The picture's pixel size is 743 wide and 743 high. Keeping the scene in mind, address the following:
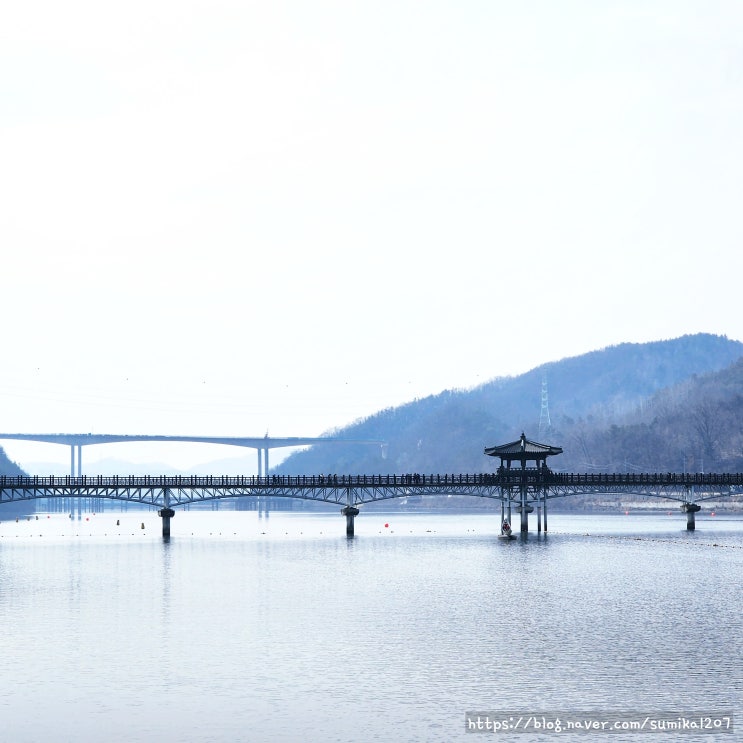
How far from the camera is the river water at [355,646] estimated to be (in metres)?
40.4

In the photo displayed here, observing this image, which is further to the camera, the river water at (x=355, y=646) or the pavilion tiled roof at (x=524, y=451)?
the pavilion tiled roof at (x=524, y=451)

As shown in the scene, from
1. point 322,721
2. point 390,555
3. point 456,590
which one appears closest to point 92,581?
point 456,590

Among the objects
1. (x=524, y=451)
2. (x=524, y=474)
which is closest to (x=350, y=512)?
(x=524, y=474)

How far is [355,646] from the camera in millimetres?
55344

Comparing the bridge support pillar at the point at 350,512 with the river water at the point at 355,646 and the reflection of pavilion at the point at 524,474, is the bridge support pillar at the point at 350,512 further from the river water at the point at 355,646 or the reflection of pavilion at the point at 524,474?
the river water at the point at 355,646

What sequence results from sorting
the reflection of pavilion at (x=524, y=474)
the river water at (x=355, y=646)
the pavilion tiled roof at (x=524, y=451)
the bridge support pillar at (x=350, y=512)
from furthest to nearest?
1. the bridge support pillar at (x=350, y=512)
2. the reflection of pavilion at (x=524, y=474)
3. the pavilion tiled roof at (x=524, y=451)
4. the river water at (x=355, y=646)

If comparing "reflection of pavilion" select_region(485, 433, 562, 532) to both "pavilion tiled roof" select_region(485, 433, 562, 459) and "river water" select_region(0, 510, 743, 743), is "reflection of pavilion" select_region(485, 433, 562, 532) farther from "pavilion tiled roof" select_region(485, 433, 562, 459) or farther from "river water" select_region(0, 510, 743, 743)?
"river water" select_region(0, 510, 743, 743)

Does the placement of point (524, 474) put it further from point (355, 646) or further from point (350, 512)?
point (355, 646)

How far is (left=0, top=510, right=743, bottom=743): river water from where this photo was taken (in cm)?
4038

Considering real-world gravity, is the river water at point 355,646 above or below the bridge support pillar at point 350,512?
below

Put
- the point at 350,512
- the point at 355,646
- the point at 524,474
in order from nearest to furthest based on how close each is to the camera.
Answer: the point at 355,646
the point at 524,474
the point at 350,512

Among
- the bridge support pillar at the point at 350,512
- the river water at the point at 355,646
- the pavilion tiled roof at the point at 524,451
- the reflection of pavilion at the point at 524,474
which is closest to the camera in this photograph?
the river water at the point at 355,646

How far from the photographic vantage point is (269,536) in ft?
565

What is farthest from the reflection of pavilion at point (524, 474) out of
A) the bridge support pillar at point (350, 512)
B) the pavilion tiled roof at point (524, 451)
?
the bridge support pillar at point (350, 512)
